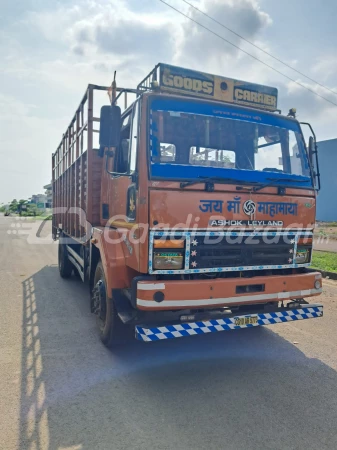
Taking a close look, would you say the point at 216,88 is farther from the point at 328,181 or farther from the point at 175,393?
the point at 328,181

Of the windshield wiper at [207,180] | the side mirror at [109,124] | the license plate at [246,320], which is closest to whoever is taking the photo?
the windshield wiper at [207,180]

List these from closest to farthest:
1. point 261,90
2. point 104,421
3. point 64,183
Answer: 1. point 104,421
2. point 261,90
3. point 64,183

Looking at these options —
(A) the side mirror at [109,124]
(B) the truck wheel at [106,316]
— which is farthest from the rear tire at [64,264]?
(A) the side mirror at [109,124]

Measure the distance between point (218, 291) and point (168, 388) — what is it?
101cm

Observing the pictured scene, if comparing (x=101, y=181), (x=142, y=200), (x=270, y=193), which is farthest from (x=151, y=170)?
(x=101, y=181)

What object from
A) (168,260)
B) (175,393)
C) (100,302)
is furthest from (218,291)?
(100,302)

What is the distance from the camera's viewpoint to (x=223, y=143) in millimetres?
4082

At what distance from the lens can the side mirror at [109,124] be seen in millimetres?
3799

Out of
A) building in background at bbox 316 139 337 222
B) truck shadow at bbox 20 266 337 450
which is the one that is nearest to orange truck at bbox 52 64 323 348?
truck shadow at bbox 20 266 337 450

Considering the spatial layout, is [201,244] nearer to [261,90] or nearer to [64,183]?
[261,90]

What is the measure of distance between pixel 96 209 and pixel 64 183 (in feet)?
10.8

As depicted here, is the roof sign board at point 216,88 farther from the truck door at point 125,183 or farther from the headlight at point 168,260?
the headlight at point 168,260

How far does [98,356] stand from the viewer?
13.7 ft

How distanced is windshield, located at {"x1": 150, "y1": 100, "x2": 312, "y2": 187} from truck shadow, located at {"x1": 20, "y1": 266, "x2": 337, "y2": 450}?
1.98 metres
